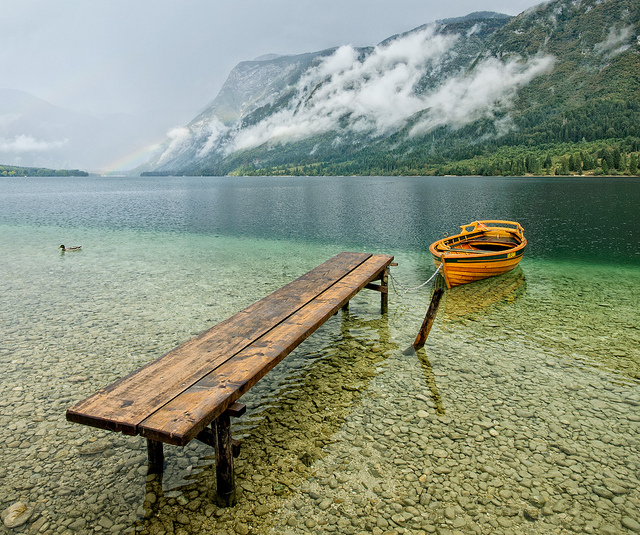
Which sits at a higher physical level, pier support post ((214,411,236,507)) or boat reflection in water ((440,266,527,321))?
pier support post ((214,411,236,507))

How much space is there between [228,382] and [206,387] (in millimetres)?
311

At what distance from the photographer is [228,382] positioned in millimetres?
5879

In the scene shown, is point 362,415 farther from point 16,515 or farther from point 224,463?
point 16,515

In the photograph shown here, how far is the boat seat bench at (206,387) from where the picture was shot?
5.00 m

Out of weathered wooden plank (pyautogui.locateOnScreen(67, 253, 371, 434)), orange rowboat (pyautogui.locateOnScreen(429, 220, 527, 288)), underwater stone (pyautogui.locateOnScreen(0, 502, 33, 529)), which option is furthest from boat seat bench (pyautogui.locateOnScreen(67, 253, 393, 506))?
orange rowboat (pyautogui.locateOnScreen(429, 220, 527, 288))

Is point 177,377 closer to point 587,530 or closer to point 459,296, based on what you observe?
point 587,530

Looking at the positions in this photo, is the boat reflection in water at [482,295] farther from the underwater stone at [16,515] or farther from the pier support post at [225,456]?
the underwater stone at [16,515]

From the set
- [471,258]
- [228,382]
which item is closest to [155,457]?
[228,382]

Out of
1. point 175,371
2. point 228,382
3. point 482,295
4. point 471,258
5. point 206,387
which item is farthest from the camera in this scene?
point 471,258

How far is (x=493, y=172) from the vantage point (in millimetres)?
195125

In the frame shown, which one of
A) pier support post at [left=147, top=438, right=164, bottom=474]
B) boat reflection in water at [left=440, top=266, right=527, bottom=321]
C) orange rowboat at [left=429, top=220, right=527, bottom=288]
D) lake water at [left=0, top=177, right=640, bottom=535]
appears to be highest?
orange rowboat at [left=429, top=220, right=527, bottom=288]

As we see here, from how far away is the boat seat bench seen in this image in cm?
500

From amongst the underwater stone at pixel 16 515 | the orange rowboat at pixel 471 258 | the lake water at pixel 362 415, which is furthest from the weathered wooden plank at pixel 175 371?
the orange rowboat at pixel 471 258

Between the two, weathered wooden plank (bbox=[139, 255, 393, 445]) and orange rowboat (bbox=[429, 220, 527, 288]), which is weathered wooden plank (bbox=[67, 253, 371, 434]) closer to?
weathered wooden plank (bbox=[139, 255, 393, 445])
